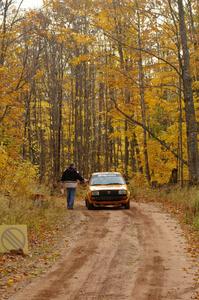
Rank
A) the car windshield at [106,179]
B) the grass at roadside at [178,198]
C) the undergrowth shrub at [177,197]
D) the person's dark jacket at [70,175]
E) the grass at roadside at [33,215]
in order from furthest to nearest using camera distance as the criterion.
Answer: the car windshield at [106,179], the person's dark jacket at [70,175], the undergrowth shrub at [177,197], the grass at roadside at [178,198], the grass at roadside at [33,215]

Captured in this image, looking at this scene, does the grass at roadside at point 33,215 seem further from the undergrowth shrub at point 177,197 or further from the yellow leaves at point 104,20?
the yellow leaves at point 104,20

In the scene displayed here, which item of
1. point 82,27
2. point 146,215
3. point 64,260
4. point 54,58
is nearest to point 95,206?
point 146,215

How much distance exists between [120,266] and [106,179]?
11677mm

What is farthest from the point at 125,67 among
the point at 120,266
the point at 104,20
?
the point at 120,266

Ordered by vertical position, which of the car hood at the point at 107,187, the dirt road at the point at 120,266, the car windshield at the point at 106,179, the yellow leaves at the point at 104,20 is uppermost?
the yellow leaves at the point at 104,20

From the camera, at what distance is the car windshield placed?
21359mm

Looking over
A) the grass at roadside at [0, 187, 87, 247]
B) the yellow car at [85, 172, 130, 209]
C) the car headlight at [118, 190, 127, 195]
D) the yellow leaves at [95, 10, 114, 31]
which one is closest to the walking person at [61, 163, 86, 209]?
the yellow car at [85, 172, 130, 209]

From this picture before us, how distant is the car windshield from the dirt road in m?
5.26

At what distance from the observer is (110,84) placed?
23.3 meters

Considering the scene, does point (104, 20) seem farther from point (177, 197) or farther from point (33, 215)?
point (33, 215)

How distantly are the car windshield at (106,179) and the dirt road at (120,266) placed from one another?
207 inches

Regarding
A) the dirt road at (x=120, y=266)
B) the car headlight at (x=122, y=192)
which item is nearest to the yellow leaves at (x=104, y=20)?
the car headlight at (x=122, y=192)

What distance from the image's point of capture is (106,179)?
2159 centimetres

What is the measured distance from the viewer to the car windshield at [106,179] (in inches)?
841
